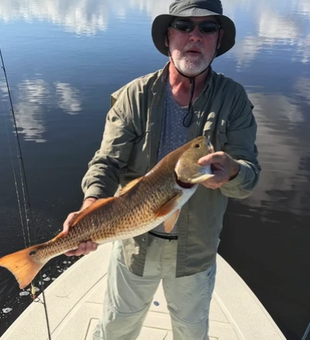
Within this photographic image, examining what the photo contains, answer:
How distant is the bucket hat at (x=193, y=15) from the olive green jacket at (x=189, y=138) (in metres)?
0.35

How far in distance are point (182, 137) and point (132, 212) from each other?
2.21 feet

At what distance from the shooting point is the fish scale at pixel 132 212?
93.0 inches

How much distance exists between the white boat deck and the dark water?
1181 millimetres

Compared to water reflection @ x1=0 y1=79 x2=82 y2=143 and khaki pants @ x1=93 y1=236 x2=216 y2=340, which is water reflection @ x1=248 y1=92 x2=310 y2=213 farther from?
water reflection @ x1=0 y1=79 x2=82 y2=143

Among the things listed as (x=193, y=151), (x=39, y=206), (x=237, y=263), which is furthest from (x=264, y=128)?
(x=193, y=151)

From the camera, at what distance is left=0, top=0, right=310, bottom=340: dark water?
233 inches

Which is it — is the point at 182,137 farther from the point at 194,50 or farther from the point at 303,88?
the point at 303,88

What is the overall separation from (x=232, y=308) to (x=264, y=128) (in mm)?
6983

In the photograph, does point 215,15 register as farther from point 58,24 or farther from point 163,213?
point 58,24

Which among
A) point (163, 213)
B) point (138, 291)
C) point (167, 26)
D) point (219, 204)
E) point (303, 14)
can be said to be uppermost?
point (167, 26)

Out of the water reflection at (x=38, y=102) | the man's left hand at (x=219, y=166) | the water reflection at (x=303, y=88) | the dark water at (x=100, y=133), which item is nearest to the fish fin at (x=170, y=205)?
the man's left hand at (x=219, y=166)

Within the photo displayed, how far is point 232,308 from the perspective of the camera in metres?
4.14

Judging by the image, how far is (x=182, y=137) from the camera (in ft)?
9.08

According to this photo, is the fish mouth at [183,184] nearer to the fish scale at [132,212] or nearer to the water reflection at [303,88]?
the fish scale at [132,212]
